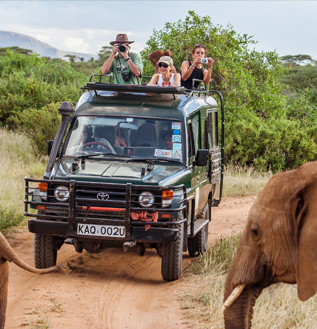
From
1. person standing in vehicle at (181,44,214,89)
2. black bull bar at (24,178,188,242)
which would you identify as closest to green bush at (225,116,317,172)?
person standing in vehicle at (181,44,214,89)

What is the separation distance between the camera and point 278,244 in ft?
10.5

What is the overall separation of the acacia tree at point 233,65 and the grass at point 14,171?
5.25 meters

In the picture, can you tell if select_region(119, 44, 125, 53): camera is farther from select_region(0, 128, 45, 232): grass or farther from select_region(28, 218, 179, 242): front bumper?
select_region(28, 218, 179, 242): front bumper

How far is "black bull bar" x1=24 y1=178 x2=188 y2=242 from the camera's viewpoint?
252 inches

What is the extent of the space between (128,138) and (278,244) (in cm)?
435

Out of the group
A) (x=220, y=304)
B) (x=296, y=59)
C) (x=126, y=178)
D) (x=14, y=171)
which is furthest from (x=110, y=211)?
(x=296, y=59)

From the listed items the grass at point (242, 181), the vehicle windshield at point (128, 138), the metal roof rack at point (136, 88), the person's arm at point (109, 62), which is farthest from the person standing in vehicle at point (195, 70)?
the grass at point (242, 181)

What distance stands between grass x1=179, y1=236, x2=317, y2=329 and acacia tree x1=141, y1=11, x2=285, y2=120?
10.7 m

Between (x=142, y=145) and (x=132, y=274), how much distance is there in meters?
1.66

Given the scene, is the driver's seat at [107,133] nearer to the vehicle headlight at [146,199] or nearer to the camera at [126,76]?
the vehicle headlight at [146,199]

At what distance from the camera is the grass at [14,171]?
9.49 metres

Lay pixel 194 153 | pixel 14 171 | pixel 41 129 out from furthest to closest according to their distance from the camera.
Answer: pixel 41 129, pixel 14 171, pixel 194 153

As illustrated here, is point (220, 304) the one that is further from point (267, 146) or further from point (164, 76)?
point (267, 146)

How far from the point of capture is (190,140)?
24.6ft
